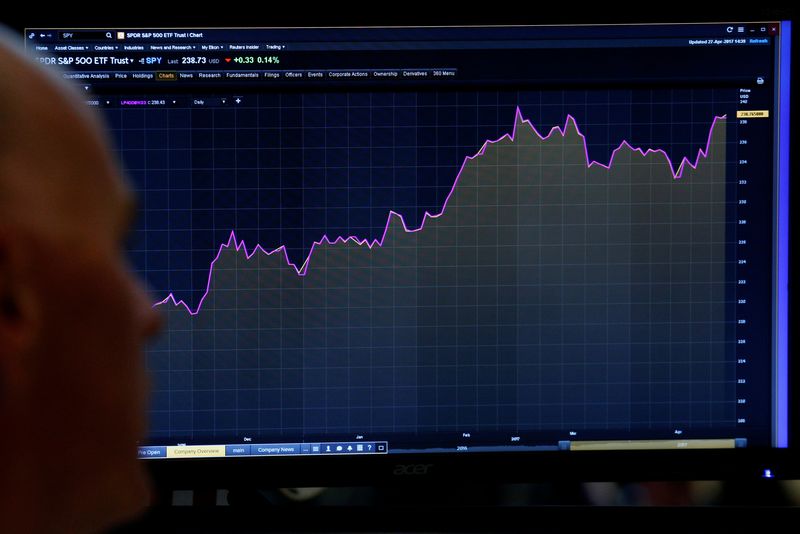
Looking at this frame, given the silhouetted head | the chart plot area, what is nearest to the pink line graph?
the chart plot area

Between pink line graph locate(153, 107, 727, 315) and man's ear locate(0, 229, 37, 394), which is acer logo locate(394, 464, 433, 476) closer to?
pink line graph locate(153, 107, 727, 315)

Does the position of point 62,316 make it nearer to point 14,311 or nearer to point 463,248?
point 14,311

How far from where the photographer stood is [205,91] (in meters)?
0.89

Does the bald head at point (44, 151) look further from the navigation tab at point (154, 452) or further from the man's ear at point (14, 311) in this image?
the navigation tab at point (154, 452)

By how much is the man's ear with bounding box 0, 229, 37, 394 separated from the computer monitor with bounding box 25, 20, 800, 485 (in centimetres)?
58

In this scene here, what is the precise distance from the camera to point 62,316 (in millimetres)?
318

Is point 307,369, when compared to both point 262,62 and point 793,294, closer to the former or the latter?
point 262,62

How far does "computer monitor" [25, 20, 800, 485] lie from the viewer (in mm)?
893

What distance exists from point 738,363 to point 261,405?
463mm

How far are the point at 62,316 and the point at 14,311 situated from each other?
0.02 metres

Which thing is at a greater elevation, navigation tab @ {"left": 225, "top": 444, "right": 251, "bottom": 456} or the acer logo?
navigation tab @ {"left": 225, "top": 444, "right": 251, "bottom": 456}

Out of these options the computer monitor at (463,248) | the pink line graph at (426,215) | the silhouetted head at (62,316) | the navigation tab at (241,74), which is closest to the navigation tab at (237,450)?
the computer monitor at (463,248)

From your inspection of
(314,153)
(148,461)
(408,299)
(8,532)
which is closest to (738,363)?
(408,299)

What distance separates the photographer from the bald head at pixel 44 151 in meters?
0.31
